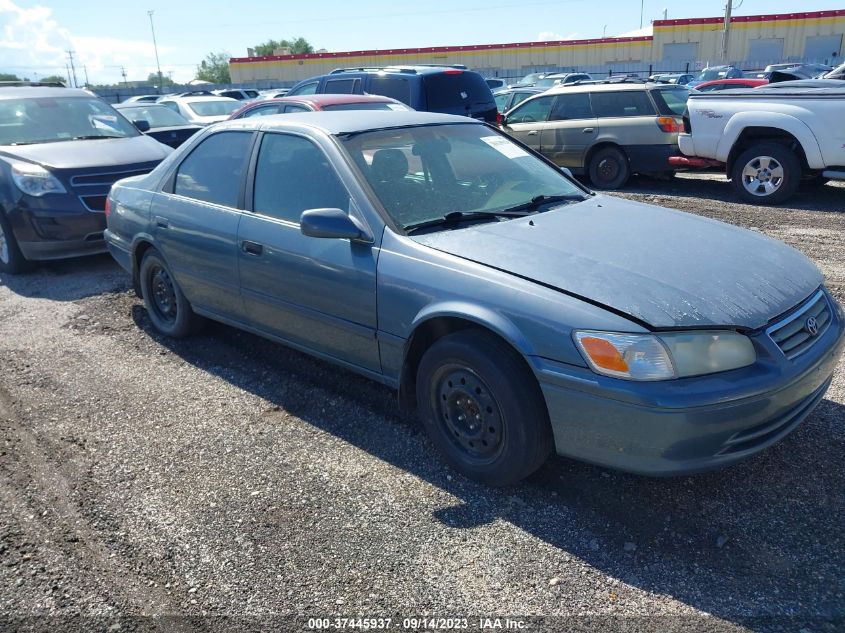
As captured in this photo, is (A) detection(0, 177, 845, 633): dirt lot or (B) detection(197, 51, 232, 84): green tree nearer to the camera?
(A) detection(0, 177, 845, 633): dirt lot

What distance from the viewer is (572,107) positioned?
11.5 m

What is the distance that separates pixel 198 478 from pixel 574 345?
1980 mm

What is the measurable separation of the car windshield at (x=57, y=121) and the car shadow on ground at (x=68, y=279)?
4.54ft

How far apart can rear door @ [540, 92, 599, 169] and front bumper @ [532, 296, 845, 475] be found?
28.5 feet

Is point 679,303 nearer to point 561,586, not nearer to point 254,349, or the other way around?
point 561,586

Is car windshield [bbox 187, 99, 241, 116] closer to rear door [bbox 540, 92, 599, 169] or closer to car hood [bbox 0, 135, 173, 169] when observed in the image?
car hood [bbox 0, 135, 173, 169]

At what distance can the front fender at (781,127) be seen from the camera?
876 cm

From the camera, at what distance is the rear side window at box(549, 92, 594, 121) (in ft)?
37.2

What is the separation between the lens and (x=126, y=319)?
238 inches

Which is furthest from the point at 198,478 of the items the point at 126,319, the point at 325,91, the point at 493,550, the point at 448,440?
the point at 325,91

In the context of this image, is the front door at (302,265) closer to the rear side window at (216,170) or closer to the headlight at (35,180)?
the rear side window at (216,170)

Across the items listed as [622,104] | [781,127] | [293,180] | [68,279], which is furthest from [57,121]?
[781,127]

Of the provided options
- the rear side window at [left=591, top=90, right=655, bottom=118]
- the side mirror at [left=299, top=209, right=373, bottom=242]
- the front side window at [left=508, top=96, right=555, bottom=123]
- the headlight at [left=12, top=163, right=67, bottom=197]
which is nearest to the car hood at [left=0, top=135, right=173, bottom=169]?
the headlight at [left=12, top=163, right=67, bottom=197]

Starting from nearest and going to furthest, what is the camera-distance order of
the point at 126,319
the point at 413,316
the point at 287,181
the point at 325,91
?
1. the point at 413,316
2. the point at 287,181
3. the point at 126,319
4. the point at 325,91
